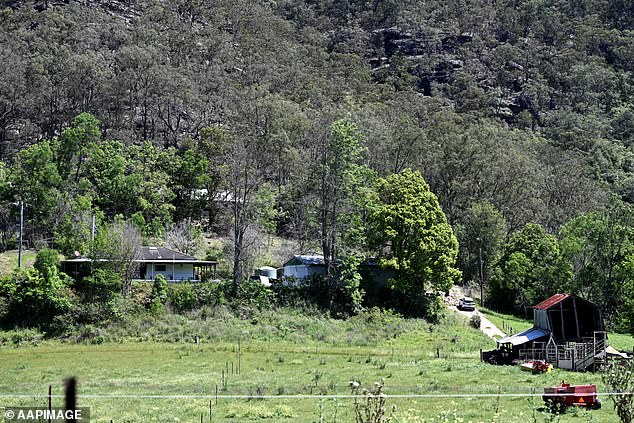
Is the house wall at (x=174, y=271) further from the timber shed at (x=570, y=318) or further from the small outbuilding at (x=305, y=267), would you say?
the timber shed at (x=570, y=318)

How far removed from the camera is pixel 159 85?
260 feet

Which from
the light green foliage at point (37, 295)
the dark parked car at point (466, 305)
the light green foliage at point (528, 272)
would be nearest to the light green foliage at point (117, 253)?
the light green foliage at point (37, 295)

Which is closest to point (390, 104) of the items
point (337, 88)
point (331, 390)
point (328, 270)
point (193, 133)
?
point (337, 88)

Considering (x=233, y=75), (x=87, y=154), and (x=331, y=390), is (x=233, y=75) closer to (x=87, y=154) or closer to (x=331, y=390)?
(x=87, y=154)

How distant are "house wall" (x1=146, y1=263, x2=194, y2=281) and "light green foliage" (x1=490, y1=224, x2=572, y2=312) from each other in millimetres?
27400

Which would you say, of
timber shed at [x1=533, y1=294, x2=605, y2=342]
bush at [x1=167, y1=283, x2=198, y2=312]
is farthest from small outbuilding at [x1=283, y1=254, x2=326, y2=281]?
timber shed at [x1=533, y1=294, x2=605, y2=342]

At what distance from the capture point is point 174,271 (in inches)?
2015

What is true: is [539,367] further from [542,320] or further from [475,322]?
[475,322]

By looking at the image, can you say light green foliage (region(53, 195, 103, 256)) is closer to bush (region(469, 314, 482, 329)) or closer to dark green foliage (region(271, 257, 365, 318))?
dark green foliage (region(271, 257, 365, 318))

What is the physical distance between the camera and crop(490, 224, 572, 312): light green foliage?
56.4 meters

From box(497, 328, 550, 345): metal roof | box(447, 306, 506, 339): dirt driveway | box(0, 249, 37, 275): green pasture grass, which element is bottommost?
box(447, 306, 506, 339): dirt driveway

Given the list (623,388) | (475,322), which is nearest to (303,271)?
(475,322)

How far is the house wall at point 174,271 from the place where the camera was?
50.3 meters

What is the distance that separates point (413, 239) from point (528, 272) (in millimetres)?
14509
